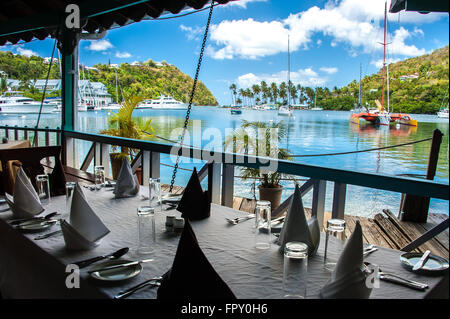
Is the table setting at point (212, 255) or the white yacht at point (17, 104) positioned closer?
the table setting at point (212, 255)

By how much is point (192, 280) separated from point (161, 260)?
33 centimetres

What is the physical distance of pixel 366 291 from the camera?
0.77m

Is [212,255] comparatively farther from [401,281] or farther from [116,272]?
[401,281]

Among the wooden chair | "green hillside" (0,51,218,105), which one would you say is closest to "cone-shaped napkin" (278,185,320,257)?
the wooden chair

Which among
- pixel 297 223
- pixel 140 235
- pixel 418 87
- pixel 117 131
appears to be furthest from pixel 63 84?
pixel 418 87

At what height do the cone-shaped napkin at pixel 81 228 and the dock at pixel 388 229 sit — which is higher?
the cone-shaped napkin at pixel 81 228

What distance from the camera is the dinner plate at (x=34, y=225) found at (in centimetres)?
129

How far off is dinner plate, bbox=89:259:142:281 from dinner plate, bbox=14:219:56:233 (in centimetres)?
46

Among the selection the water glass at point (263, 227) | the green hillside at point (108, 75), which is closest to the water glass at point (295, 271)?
the water glass at point (263, 227)

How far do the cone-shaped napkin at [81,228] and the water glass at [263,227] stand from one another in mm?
546

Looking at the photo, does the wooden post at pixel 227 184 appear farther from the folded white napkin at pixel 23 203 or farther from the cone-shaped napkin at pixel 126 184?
the folded white napkin at pixel 23 203

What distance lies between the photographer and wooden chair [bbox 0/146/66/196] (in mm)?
1867

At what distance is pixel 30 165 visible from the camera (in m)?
2.46

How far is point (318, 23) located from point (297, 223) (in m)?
37.1
